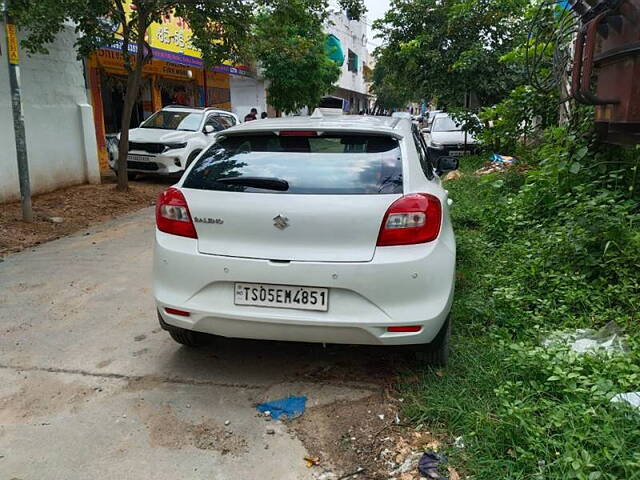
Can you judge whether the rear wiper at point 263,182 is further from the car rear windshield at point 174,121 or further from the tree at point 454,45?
the tree at point 454,45

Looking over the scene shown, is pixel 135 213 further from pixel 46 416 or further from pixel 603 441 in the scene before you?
pixel 603 441

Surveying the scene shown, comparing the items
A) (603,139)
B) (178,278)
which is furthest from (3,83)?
(603,139)

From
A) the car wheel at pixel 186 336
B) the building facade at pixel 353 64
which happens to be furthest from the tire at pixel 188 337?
the building facade at pixel 353 64

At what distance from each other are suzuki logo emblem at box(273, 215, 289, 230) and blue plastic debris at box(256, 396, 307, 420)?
100 centimetres

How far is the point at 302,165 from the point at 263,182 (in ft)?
0.87

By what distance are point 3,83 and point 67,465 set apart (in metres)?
7.56

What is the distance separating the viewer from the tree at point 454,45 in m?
14.5

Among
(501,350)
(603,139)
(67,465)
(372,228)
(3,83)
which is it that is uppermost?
(3,83)

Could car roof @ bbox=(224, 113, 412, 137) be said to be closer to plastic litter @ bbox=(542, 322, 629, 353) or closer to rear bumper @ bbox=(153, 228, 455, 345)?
rear bumper @ bbox=(153, 228, 455, 345)

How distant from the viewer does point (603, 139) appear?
18.1ft

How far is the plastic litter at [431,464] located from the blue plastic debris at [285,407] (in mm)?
771

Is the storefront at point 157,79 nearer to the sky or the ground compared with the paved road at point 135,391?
nearer to the sky

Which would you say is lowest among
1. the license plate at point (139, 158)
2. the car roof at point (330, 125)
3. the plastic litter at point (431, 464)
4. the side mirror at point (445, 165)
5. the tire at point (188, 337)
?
the plastic litter at point (431, 464)

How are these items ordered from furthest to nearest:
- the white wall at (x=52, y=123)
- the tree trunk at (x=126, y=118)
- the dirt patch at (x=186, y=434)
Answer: the tree trunk at (x=126, y=118) → the white wall at (x=52, y=123) → the dirt patch at (x=186, y=434)
